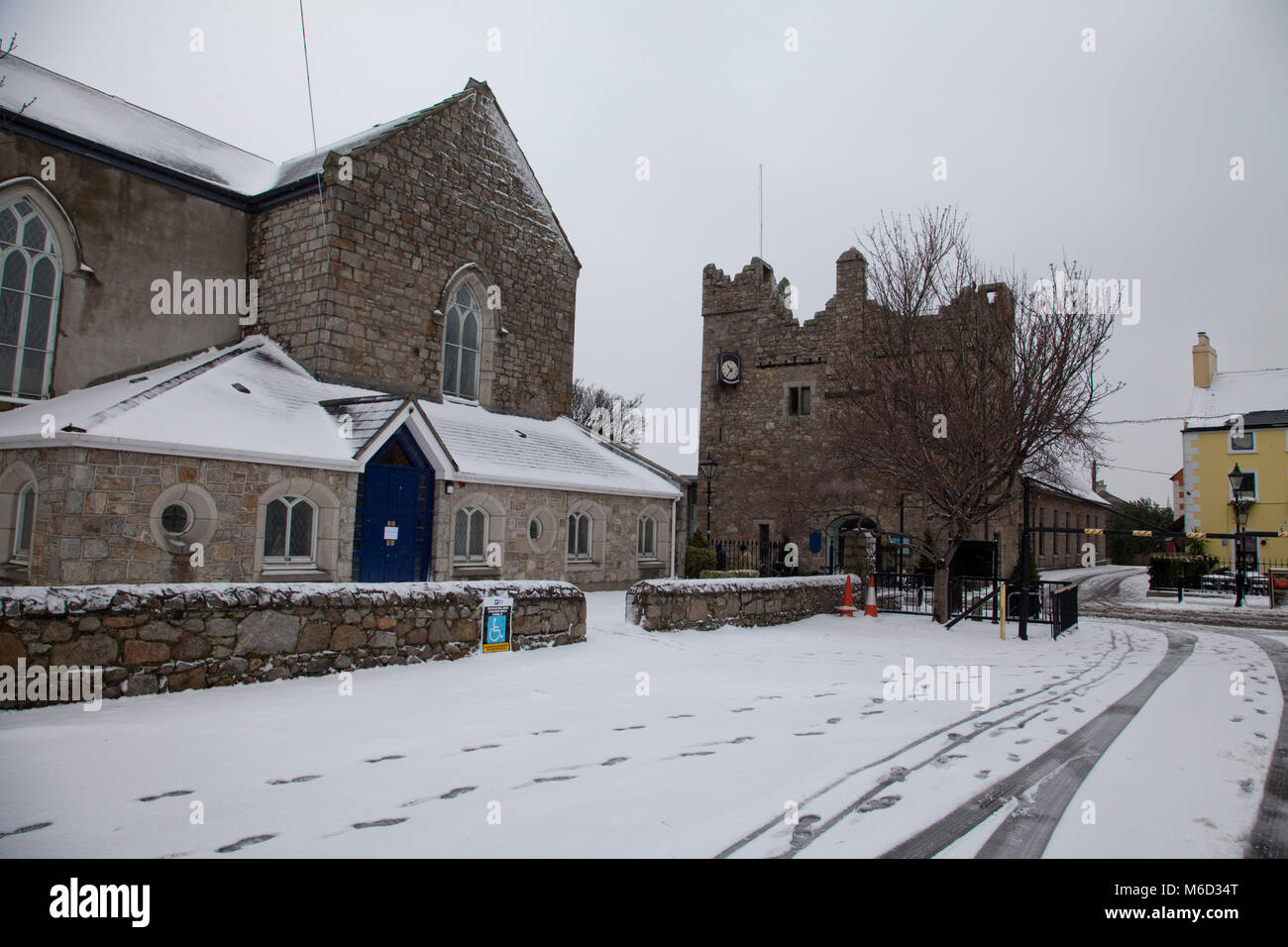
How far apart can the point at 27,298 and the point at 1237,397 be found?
44.4 m

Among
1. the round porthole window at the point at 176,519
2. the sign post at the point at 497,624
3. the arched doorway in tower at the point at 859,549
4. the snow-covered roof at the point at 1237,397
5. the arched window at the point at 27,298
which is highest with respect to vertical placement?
the snow-covered roof at the point at 1237,397

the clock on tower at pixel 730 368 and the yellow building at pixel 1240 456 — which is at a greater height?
the clock on tower at pixel 730 368

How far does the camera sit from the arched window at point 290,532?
12.4 meters

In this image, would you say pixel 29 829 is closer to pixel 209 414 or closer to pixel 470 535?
pixel 209 414

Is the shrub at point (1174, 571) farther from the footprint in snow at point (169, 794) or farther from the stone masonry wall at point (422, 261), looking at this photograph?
the footprint in snow at point (169, 794)

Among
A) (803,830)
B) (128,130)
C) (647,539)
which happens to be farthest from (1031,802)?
(128,130)

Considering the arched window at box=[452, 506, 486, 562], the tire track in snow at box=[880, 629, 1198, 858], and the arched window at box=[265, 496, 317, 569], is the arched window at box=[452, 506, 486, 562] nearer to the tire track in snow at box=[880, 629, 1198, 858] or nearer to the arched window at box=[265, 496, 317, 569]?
the arched window at box=[265, 496, 317, 569]

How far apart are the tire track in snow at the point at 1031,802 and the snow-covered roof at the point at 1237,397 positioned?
34.0m

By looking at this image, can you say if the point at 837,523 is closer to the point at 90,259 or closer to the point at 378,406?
the point at 378,406

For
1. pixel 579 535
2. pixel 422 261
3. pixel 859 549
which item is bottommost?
A: pixel 859 549

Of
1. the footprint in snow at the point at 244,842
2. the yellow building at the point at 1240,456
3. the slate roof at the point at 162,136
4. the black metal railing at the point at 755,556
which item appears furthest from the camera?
the yellow building at the point at 1240,456

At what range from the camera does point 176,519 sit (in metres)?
11.1

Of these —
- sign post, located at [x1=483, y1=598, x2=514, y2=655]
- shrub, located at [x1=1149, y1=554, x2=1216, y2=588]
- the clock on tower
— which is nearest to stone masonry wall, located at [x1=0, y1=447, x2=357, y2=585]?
sign post, located at [x1=483, y1=598, x2=514, y2=655]

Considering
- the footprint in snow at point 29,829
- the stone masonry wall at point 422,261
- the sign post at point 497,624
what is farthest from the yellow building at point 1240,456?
the footprint in snow at point 29,829
